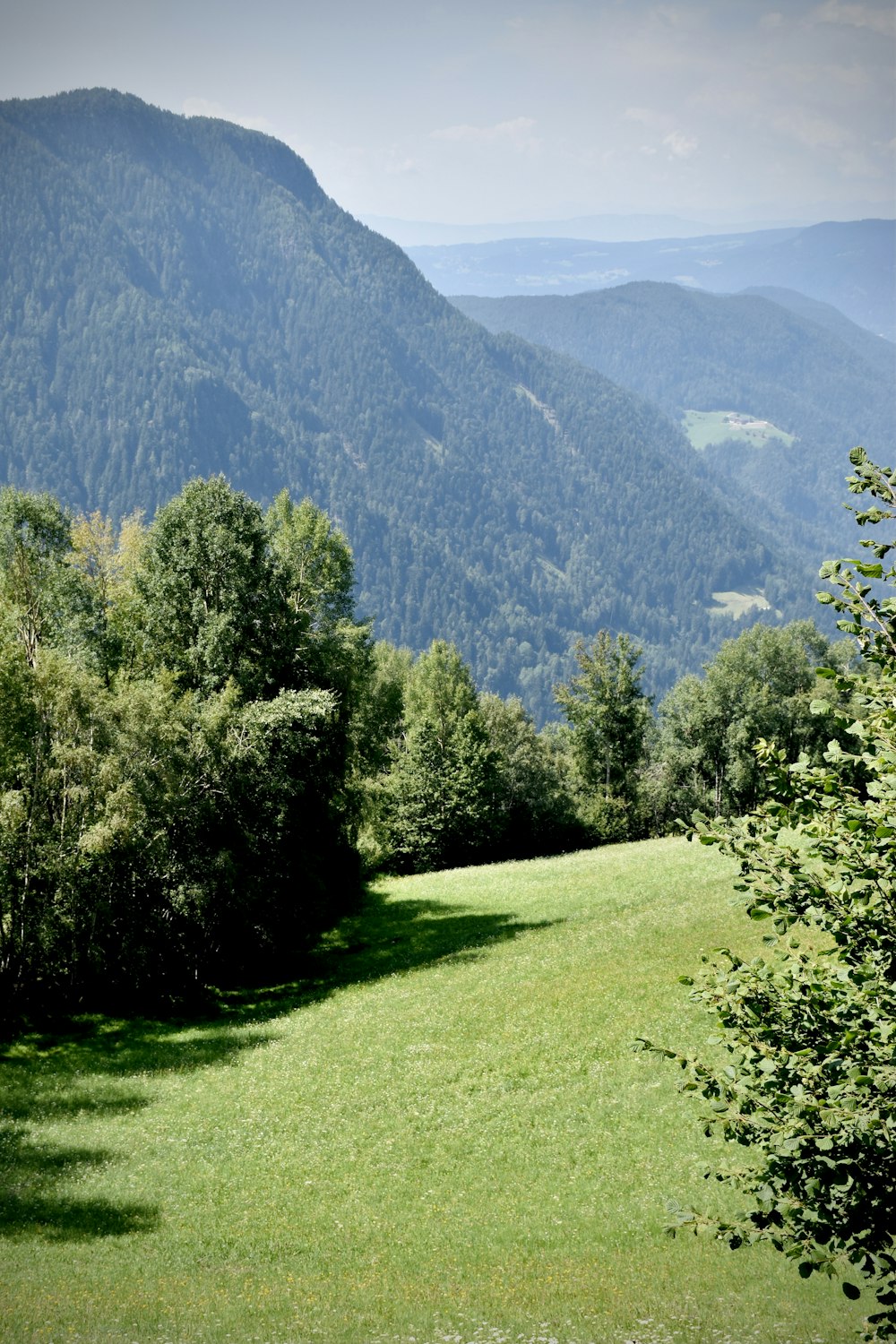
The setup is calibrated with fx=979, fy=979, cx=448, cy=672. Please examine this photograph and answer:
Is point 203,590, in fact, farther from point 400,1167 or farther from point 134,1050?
point 400,1167

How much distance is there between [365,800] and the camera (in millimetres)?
59781

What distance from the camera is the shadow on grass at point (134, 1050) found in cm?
2352

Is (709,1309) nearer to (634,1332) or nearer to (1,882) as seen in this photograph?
(634,1332)

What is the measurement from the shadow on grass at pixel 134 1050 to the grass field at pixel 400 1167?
129 millimetres

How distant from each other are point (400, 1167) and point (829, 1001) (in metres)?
18.8

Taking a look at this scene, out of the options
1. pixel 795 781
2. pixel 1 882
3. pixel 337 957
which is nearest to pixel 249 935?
pixel 337 957

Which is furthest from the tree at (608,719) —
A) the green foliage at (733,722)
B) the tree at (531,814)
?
the green foliage at (733,722)

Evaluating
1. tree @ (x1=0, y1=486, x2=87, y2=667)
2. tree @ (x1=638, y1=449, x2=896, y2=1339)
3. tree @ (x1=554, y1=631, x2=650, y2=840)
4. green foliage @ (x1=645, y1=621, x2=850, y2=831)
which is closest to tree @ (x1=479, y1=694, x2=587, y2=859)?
tree @ (x1=554, y1=631, x2=650, y2=840)

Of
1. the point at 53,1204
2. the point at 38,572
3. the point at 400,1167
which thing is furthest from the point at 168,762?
the point at 400,1167

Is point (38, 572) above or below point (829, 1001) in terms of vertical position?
above

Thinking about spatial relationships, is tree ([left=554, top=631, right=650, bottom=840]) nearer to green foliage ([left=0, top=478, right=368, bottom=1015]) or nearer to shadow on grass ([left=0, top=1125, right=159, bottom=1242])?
green foliage ([left=0, top=478, right=368, bottom=1015])

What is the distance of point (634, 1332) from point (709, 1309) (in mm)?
1610

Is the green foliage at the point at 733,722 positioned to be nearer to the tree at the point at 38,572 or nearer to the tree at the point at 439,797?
the tree at the point at 439,797

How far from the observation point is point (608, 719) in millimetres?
78062
